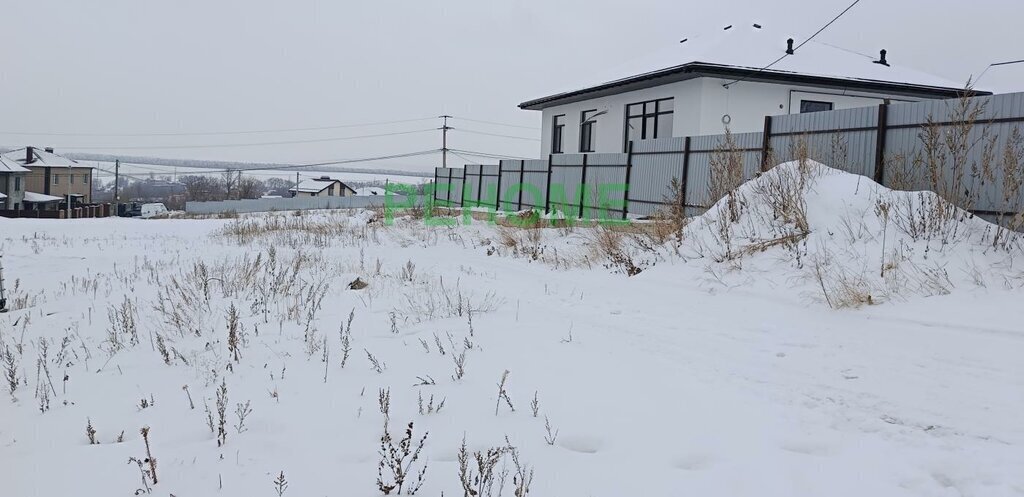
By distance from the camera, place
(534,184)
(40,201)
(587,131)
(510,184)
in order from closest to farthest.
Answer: (534,184) < (587,131) < (510,184) < (40,201)

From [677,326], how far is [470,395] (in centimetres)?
257

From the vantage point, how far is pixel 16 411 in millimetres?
A: 4473

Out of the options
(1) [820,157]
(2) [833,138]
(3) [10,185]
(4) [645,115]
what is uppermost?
(4) [645,115]

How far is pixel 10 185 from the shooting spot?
A: 57.8 m

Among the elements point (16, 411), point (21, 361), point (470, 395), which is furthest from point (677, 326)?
point (21, 361)

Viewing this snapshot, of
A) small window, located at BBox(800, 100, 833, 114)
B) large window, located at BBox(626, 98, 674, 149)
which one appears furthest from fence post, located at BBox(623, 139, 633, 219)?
small window, located at BBox(800, 100, 833, 114)

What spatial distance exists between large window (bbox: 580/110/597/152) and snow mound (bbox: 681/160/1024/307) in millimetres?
15281

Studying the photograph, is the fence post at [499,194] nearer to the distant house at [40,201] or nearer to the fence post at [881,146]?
the fence post at [881,146]

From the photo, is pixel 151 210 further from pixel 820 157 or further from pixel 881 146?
pixel 881 146

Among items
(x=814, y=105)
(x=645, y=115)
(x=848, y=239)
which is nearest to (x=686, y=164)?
(x=645, y=115)

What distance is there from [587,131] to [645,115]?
380cm

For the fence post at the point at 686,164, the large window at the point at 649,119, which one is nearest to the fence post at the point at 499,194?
the large window at the point at 649,119

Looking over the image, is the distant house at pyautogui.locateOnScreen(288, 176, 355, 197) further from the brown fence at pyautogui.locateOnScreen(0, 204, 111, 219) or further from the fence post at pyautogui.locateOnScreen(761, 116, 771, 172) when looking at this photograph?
the fence post at pyautogui.locateOnScreen(761, 116, 771, 172)

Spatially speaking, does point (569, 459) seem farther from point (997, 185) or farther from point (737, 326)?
point (997, 185)
